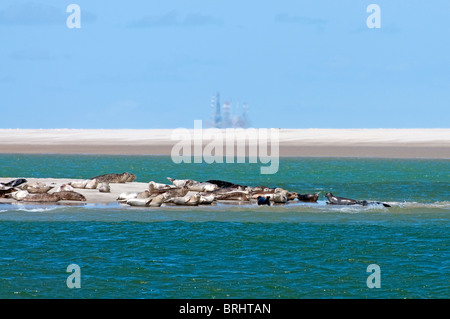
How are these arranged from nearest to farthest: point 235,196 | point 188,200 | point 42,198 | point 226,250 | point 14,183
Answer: point 226,250 < point 188,200 < point 42,198 < point 235,196 < point 14,183

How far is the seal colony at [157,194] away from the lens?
30.8 metres

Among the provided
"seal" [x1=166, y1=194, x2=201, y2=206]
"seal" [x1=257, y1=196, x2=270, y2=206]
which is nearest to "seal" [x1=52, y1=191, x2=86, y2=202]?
"seal" [x1=166, y1=194, x2=201, y2=206]

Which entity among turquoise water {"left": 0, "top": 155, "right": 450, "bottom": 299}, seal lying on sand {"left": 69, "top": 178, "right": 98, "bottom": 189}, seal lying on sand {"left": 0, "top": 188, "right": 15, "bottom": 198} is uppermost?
seal lying on sand {"left": 69, "top": 178, "right": 98, "bottom": 189}

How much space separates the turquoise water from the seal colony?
2.64 ft

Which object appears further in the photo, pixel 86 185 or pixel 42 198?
pixel 86 185

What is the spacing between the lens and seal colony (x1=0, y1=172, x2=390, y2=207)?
30.8 metres

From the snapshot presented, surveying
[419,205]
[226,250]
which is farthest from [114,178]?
[226,250]

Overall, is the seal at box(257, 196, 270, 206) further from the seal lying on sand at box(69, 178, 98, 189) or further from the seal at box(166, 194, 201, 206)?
the seal lying on sand at box(69, 178, 98, 189)

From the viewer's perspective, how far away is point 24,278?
18.1 meters

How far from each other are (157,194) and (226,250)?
1009 cm

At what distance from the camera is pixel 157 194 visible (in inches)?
1237

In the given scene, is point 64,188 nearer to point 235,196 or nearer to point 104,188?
point 104,188
